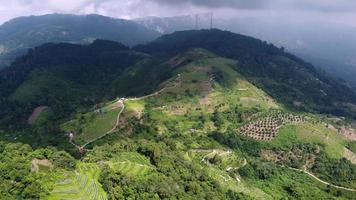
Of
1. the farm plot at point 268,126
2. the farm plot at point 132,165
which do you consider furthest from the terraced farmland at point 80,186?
the farm plot at point 268,126

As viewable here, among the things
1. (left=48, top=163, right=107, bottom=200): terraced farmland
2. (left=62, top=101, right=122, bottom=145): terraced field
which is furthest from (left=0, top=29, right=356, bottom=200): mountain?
(left=62, top=101, right=122, bottom=145): terraced field

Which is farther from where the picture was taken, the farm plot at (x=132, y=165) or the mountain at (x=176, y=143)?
the farm plot at (x=132, y=165)

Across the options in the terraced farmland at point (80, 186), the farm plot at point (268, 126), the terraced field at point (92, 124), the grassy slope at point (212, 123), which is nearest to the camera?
the terraced farmland at point (80, 186)

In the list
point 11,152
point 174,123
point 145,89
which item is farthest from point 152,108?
point 11,152

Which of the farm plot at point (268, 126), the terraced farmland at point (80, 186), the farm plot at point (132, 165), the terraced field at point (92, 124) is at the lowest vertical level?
the farm plot at point (268, 126)

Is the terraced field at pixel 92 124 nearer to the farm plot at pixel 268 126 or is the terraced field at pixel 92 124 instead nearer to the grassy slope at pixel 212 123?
the grassy slope at pixel 212 123

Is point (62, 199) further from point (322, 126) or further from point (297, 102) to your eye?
point (297, 102)
